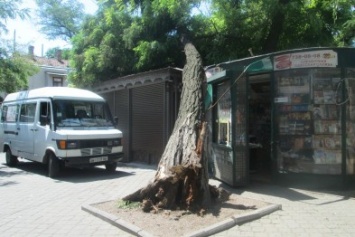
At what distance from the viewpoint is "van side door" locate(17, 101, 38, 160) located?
11859mm

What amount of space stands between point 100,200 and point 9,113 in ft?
24.9

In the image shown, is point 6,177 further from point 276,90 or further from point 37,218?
point 276,90

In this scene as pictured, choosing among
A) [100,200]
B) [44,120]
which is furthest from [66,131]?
[100,200]

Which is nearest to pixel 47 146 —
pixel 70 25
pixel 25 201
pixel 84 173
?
pixel 84 173

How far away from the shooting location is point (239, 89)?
844cm

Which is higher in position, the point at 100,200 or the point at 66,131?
the point at 66,131

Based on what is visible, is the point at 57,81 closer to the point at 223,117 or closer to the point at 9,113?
the point at 9,113

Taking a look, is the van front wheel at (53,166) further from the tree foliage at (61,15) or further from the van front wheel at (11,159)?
the tree foliage at (61,15)

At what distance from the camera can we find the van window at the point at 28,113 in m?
12.0

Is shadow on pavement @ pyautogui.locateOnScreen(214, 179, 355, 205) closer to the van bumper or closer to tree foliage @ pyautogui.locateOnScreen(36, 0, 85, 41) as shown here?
the van bumper

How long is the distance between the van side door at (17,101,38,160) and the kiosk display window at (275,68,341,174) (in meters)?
7.11

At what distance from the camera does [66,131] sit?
10586mm

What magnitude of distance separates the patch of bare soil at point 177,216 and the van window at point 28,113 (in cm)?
597

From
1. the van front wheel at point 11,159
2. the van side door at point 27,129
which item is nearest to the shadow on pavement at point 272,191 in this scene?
the van side door at point 27,129
